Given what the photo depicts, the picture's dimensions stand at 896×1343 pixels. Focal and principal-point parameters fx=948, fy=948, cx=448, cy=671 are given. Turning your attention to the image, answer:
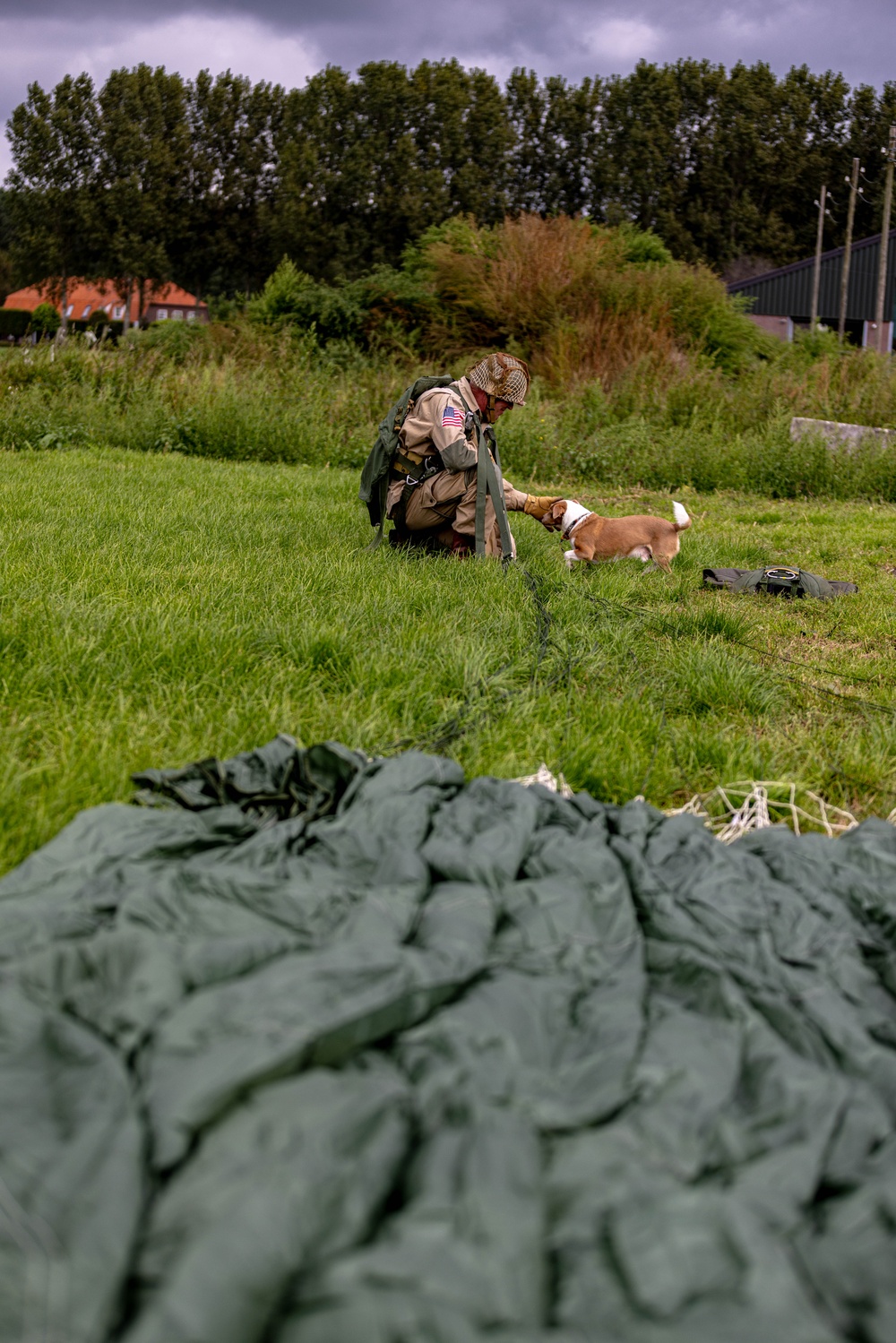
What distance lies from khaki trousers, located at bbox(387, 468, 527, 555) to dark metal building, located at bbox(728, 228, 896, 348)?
1499 inches

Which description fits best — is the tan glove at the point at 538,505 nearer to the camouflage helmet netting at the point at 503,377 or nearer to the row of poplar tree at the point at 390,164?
the camouflage helmet netting at the point at 503,377

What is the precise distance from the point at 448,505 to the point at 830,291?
4016 cm

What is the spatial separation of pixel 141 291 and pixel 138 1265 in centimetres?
4700

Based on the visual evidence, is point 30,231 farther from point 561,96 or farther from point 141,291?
point 561,96

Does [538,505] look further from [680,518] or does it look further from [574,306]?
[574,306]

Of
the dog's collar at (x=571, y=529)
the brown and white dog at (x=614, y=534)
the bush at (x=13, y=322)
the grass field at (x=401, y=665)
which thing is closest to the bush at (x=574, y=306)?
the brown and white dog at (x=614, y=534)

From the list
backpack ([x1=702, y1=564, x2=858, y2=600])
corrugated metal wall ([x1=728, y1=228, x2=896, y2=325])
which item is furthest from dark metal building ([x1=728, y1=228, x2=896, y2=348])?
backpack ([x1=702, y1=564, x2=858, y2=600])

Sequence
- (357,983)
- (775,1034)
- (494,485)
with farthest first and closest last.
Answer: (494,485), (775,1034), (357,983)

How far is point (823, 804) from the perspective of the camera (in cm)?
275

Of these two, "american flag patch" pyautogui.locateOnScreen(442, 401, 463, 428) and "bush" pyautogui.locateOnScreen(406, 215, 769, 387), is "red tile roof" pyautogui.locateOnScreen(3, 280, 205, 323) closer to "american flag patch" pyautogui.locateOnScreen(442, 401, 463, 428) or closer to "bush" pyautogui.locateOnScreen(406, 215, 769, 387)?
"bush" pyautogui.locateOnScreen(406, 215, 769, 387)

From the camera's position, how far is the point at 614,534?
19.9 ft

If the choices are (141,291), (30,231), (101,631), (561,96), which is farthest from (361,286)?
(561,96)

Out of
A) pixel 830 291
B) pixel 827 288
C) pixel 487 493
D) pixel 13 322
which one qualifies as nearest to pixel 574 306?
pixel 487 493

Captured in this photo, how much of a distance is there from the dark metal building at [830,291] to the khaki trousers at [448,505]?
38076mm
